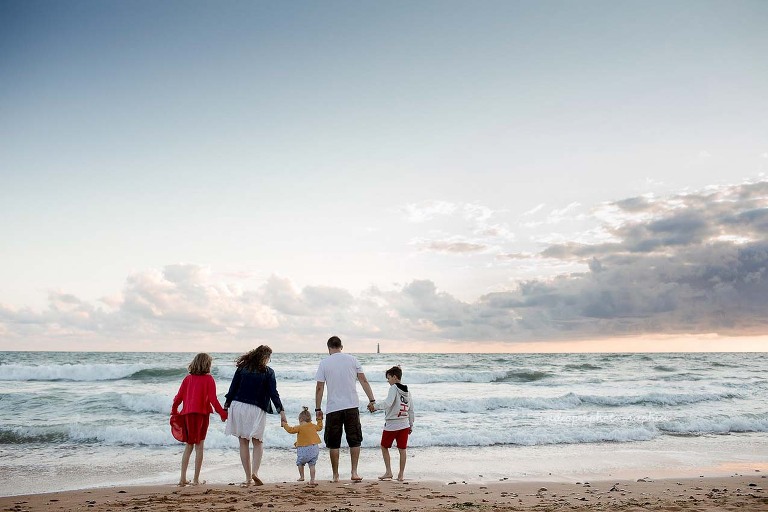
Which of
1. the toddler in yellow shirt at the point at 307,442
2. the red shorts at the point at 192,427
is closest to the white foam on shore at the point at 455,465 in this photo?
the toddler in yellow shirt at the point at 307,442

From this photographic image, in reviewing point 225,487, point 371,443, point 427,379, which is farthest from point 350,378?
point 427,379

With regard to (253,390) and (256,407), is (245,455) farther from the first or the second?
(253,390)

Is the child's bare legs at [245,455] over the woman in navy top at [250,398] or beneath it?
beneath

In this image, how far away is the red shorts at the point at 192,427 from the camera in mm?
7316

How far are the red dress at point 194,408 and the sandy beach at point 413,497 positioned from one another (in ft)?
2.44

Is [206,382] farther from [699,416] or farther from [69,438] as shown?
[699,416]

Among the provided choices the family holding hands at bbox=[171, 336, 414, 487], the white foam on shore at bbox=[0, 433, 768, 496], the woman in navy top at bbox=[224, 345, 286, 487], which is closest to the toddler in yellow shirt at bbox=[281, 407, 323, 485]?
the family holding hands at bbox=[171, 336, 414, 487]

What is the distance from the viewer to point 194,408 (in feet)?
23.9

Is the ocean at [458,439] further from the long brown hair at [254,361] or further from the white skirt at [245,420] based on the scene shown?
the long brown hair at [254,361]

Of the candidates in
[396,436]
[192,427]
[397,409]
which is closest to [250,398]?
[192,427]

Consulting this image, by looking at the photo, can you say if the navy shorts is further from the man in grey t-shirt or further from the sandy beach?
the sandy beach

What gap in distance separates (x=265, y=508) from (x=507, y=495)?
10.7 ft

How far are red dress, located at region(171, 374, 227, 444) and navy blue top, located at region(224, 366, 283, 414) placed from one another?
285 millimetres

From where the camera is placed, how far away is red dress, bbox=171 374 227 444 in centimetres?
730
